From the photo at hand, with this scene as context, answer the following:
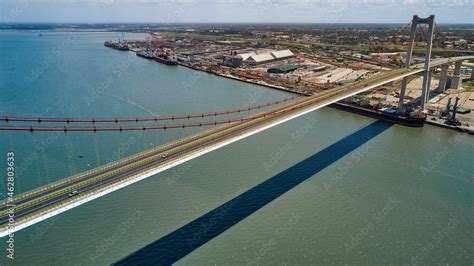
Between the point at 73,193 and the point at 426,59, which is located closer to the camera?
the point at 73,193

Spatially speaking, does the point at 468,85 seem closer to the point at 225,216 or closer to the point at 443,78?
the point at 443,78

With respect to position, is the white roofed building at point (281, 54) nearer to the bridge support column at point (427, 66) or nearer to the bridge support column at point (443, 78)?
the bridge support column at point (443, 78)

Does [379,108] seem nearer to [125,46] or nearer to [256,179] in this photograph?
[256,179]

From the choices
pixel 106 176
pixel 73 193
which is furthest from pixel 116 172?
pixel 73 193

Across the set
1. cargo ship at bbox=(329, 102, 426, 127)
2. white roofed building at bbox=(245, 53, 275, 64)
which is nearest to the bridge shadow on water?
cargo ship at bbox=(329, 102, 426, 127)

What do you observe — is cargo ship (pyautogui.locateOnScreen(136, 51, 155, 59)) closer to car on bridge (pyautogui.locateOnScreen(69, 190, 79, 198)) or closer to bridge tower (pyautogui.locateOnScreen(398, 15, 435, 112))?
bridge tower (pyautogui.locateOnScreen(398, 15, 435, 112))

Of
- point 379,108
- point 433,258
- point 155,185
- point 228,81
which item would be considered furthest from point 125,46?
point 433,258

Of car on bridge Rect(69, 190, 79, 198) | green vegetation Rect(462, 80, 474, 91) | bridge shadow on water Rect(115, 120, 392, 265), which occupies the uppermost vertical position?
green vegetation Rect(462, 80, 474, 91)
